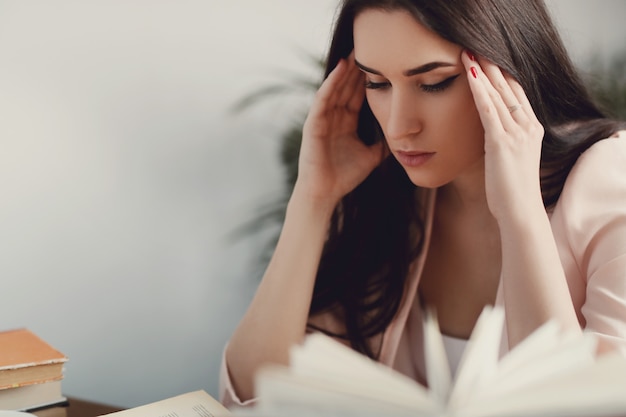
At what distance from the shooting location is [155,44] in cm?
165

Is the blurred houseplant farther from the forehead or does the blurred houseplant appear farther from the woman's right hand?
the forehead

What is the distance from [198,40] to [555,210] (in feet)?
3.14

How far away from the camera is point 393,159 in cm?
137

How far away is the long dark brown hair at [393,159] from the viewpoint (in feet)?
3.39

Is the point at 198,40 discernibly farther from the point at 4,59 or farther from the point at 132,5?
the point at 4,59

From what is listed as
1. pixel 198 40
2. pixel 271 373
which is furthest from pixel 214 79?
pixel 271 373

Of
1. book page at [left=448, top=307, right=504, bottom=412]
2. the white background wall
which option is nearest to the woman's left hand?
book page at [left=448, top=307, right=504, bottom=412]

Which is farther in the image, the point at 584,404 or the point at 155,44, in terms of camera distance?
the point at 155,44

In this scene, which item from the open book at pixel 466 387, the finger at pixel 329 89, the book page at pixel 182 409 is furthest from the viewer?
the finger at pixel 329 89

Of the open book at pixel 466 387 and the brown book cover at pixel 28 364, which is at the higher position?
the open book at pixel 466 387

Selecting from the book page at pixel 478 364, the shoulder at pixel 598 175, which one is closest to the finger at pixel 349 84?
the shoulder at pixel 598 175

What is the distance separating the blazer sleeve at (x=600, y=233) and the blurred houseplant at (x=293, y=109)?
619 millimetres

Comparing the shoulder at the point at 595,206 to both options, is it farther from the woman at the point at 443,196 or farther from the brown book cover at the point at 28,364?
the brown book cover at the point at 28,364

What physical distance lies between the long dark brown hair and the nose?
3.9 inches
